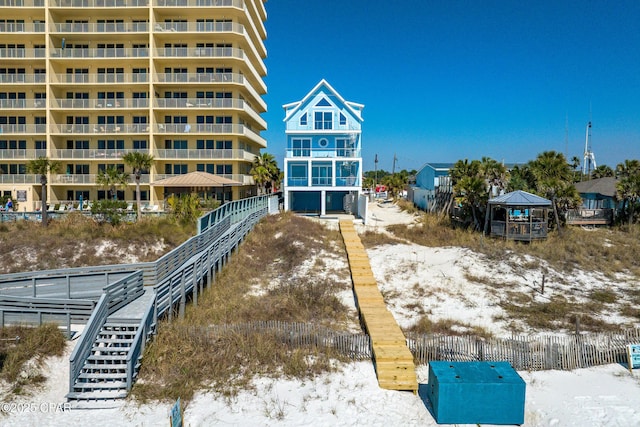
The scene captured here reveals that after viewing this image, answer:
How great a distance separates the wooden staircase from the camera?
38.6 ft

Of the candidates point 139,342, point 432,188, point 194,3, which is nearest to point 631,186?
point 432,188

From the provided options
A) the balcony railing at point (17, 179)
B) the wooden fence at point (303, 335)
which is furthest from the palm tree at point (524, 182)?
the balcony railing at point (17, 179)

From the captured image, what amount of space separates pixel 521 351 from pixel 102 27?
142 ft

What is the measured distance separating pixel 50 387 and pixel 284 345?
667 centimetres

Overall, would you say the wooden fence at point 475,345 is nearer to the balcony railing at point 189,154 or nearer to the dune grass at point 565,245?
the dune grass at point 565,245

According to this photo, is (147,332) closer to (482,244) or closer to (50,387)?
(50,387)

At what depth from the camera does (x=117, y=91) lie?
41719 mm

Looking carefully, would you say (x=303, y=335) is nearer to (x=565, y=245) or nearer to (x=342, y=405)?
(x=342, y=405)

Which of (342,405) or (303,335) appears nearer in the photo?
(342,405)

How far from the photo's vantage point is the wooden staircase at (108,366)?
11.8 meters

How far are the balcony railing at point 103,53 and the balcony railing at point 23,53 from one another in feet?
3.55

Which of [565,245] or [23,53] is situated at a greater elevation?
[23,53]

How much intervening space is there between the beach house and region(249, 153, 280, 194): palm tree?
13.0 ft

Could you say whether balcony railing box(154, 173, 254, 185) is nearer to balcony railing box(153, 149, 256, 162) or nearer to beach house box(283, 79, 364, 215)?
balcony railing box(153, 149, 256, 162)
